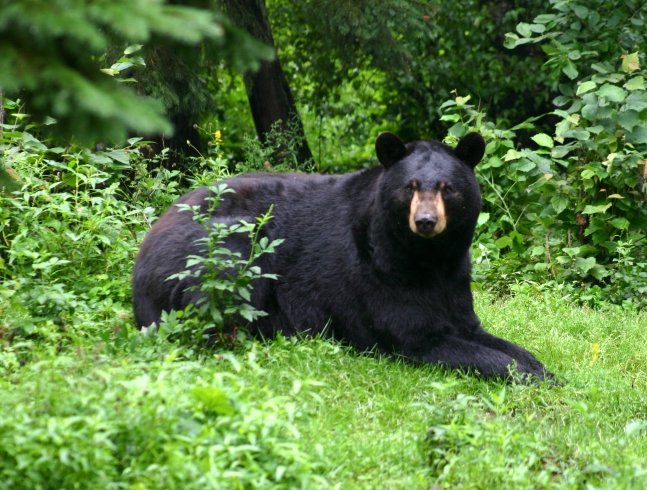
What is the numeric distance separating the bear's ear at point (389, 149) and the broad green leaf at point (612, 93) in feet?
9.23

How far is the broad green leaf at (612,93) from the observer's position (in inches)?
324

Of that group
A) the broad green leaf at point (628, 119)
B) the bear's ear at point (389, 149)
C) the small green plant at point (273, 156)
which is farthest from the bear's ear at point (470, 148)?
the small green plant at point (273, 156)

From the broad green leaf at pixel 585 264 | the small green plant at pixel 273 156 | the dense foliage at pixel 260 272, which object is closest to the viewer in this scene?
the dense foliage at pixel 260 272

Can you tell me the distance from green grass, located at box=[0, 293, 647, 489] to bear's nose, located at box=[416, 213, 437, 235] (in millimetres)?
821

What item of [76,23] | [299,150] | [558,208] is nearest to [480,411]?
[76,23]

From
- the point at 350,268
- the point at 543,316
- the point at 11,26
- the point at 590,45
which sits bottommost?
the point at 543,316

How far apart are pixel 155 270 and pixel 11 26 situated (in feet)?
10.6

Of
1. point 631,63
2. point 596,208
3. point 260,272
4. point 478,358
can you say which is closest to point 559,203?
point 596,208

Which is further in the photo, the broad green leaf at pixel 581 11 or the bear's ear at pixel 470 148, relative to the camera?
the broad green leaf at pixel 581 11

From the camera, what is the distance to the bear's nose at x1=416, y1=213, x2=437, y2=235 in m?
5.73

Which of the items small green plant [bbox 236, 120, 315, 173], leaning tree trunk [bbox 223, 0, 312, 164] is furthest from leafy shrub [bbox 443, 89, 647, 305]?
leaning tree trunk [bbox 223, 0, 312, 164]

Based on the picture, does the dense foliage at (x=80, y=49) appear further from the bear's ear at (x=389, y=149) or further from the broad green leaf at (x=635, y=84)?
the broad green leaf at (x=635, y=84)

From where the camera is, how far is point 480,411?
4.85m

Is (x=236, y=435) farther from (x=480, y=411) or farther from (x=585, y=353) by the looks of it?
(x=585, y=353)
